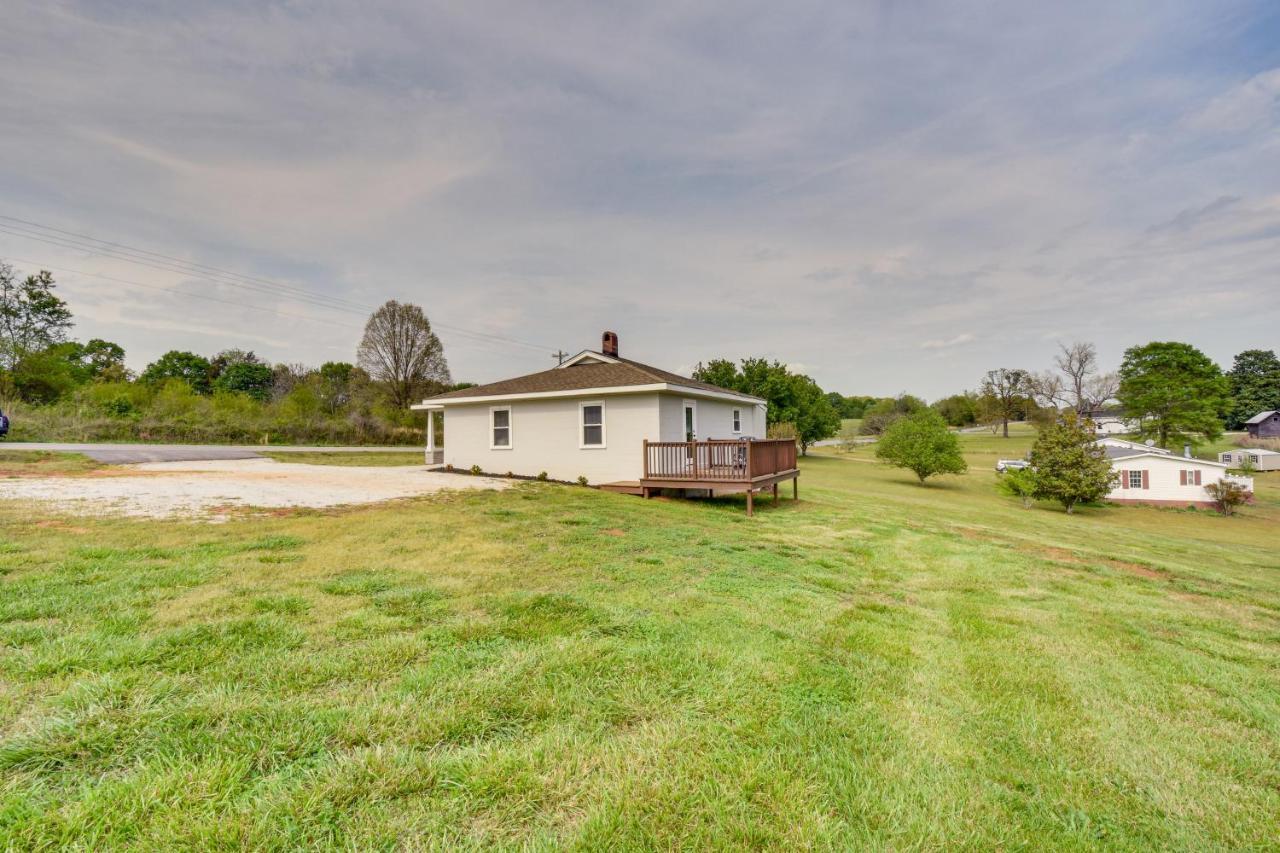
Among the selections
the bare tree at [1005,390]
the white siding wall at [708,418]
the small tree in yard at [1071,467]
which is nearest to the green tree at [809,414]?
the small tree in yard at [1071,467]

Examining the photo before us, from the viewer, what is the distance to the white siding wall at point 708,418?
12.9 meters

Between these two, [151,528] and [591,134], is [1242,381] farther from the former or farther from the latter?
[151,528]

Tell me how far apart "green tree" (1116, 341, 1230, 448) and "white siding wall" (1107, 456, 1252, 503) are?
18267 mm

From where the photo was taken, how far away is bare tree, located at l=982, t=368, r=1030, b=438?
56938mm

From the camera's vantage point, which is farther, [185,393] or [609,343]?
[185,393]

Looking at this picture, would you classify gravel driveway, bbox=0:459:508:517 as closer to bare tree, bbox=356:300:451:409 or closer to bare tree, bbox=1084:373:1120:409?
bare tree, bbox=356:300:451:409

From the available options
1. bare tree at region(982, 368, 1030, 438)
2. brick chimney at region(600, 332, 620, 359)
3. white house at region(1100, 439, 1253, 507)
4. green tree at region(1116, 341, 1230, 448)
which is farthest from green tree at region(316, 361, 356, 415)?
bare tree at region(982, 368, 1030, 438)

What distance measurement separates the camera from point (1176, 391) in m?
37.9

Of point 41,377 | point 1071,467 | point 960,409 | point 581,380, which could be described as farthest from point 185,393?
point 960,409

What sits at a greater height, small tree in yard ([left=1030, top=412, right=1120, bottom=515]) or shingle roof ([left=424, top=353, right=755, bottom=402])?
shingle roof ([left=424, top=353, right=755, bottom=402])

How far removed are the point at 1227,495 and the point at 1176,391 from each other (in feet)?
71.2

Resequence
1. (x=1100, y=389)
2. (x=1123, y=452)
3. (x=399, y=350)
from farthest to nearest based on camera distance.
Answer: (x=1100, y=389) < (x=399, y=350) < (x=1123, y=452)

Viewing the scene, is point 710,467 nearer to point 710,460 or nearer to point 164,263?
point 710,460

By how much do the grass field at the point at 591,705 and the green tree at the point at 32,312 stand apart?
136 feet
